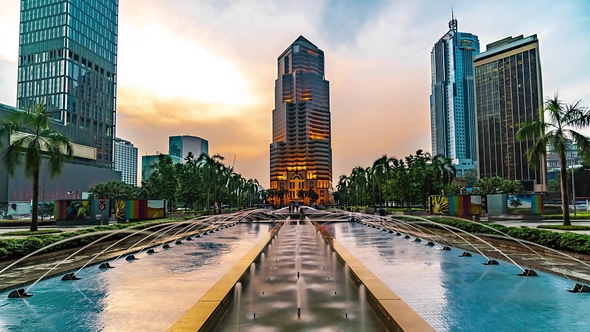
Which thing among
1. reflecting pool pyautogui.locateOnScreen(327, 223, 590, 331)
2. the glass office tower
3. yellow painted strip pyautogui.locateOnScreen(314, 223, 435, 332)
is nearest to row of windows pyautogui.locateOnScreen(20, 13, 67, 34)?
the glass office tower

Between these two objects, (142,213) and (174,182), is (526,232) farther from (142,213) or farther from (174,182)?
(174,182)

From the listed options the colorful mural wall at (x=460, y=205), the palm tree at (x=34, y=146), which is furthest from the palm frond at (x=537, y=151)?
the palm tree at (x=34, y=146)

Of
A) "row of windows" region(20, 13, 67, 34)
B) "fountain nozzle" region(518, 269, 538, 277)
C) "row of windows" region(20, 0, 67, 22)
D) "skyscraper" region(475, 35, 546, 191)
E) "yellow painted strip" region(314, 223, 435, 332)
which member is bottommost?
"fountain nozzle" region(518, 269, 538, 277)

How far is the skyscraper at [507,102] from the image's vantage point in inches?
5261

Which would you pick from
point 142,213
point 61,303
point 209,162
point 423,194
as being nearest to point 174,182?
point 209,162

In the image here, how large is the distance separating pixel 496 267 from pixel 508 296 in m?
3.93

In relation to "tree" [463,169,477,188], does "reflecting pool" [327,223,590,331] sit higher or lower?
lower

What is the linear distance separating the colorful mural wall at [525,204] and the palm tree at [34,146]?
3624cm

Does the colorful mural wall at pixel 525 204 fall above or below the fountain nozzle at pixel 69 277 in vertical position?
above

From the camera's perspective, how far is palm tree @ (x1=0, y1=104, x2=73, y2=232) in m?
22.8

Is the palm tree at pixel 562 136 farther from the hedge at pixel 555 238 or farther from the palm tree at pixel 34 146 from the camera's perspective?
the palm tree at pixel 34 146

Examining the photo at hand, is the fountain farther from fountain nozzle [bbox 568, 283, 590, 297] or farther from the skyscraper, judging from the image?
the skyscraper

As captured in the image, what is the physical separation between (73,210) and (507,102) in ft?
499

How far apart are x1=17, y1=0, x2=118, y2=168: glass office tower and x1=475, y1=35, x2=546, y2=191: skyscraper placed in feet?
440
